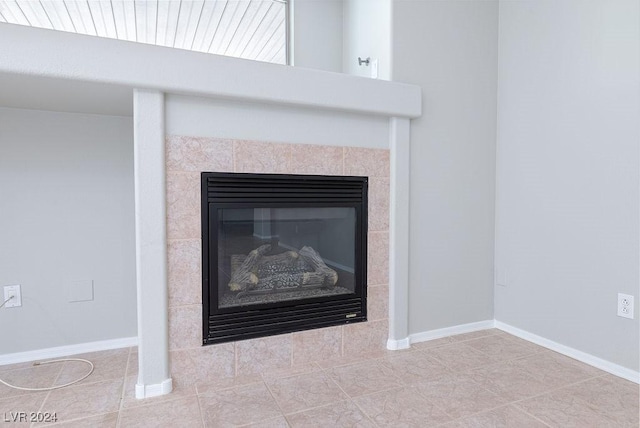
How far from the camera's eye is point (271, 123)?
198cm

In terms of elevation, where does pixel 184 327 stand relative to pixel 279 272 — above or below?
below

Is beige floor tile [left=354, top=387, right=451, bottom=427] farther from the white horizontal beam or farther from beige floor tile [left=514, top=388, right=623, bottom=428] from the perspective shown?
the white horizontal beam

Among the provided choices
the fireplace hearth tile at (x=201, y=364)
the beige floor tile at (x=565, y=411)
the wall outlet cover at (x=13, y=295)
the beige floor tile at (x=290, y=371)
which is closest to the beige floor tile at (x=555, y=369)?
the beige floor tile at (x=565, y=411)

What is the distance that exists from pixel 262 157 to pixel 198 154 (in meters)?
0.32

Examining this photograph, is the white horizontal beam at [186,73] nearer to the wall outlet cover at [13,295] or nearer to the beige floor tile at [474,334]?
the wall outlet cover at [13,295]

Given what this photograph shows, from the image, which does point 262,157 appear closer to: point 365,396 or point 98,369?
point 365,396

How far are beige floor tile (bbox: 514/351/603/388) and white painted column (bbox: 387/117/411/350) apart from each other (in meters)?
0.67

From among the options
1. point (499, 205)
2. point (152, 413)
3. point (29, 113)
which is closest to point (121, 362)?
point (152, 413)

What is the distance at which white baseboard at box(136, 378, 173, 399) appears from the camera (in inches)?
67.6

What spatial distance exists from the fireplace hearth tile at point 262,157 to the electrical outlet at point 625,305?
1.83 meters

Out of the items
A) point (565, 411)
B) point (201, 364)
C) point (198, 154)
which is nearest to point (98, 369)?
point (201, 364)

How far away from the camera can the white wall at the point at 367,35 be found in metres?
2.29

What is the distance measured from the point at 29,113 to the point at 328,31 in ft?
6.60

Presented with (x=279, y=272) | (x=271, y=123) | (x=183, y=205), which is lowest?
(x=279, y=272)
